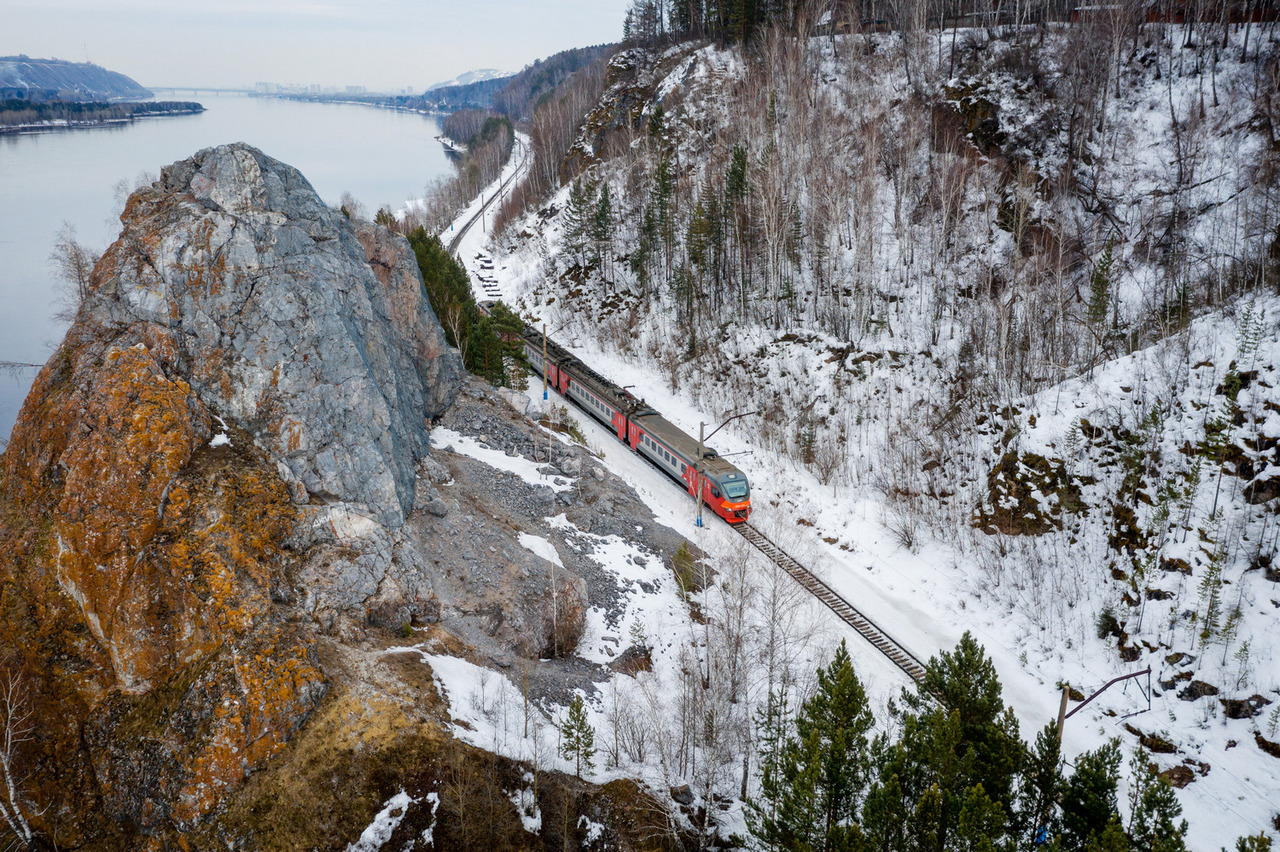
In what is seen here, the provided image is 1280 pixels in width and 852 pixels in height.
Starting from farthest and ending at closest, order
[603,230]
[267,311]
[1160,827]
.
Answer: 1. [603,230]
2. [267,311]
3. [1160,827]

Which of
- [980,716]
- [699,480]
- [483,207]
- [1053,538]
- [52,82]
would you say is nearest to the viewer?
[980,716]

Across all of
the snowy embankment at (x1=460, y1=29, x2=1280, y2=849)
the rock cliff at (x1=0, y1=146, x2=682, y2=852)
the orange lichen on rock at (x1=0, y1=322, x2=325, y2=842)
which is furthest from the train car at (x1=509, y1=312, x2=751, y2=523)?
the orange lichen on rock at (x1=0, y1=322, x2=325, y2=842)

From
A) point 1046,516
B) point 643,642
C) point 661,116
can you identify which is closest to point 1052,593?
point 1046,516

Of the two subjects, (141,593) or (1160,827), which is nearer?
(1160,827)

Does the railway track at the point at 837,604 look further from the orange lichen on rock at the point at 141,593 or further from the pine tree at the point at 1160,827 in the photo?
the orange lichen on rock at the point at 141,593

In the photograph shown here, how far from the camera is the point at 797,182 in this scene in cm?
5209

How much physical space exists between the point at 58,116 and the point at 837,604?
138417mm

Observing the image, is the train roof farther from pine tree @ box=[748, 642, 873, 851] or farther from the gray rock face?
pine tree @ box=[748, 642, 873, 851]

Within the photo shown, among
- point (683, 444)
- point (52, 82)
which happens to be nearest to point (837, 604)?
point (683, 444)

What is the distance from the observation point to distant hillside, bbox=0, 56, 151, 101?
5118 inches

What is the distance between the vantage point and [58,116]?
106m

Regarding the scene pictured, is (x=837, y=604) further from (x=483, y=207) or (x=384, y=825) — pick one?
(x=483, y=207)

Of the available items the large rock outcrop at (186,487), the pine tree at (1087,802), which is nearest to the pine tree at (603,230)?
the large rock outcrop at (186,487)

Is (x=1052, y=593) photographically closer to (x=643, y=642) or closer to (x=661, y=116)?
(x=643, y=642)
